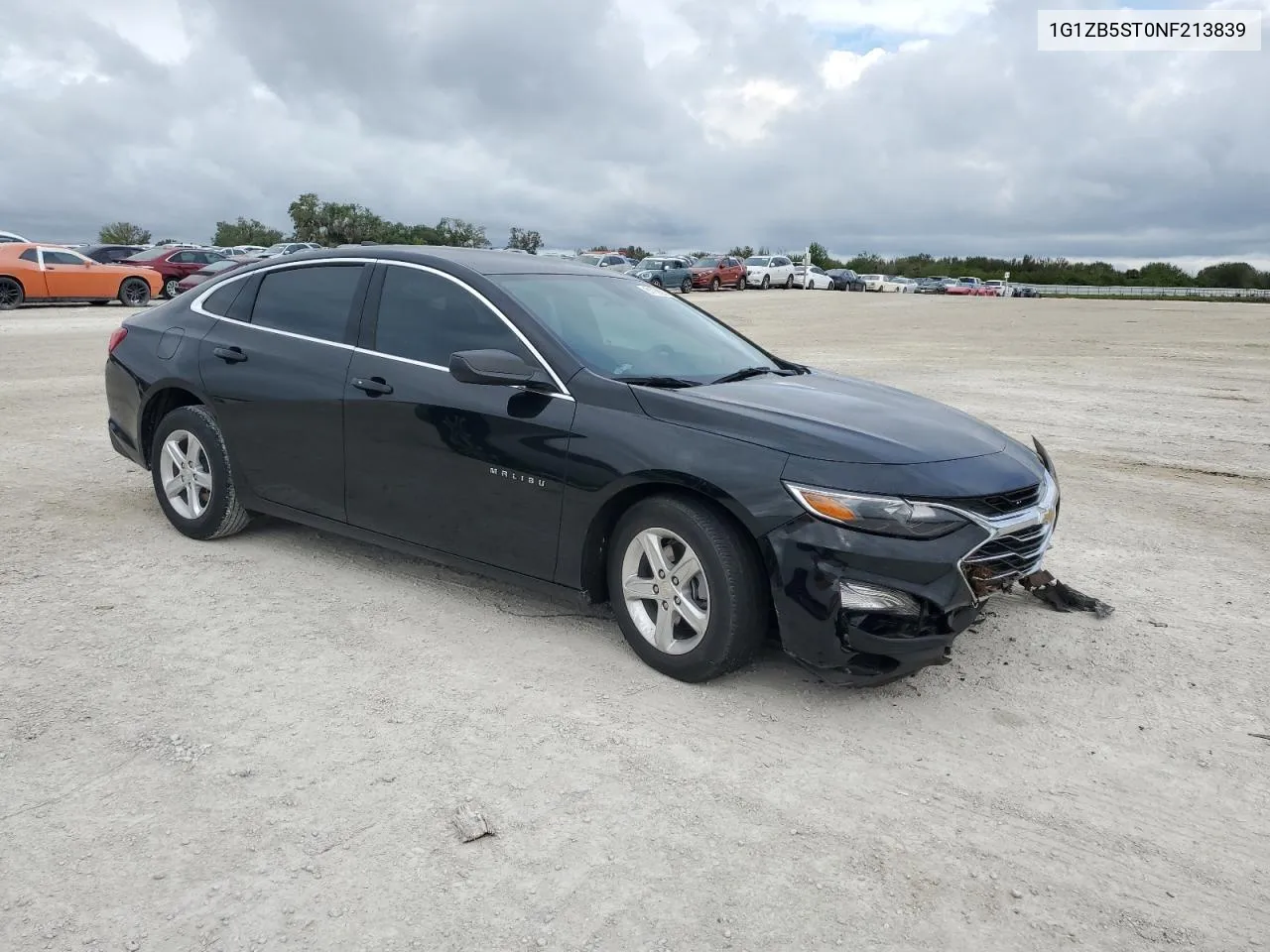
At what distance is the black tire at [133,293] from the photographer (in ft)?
85.9

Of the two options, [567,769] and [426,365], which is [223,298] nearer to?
[426,365]

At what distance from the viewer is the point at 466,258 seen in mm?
4957

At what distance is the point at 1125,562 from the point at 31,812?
5.15 m

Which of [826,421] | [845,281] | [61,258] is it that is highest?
[845,281]

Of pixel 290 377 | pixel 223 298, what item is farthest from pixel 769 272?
pixel 290 377

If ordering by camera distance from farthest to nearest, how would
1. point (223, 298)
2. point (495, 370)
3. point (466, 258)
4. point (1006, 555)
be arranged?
point (223, 298) → point (466, 258) → point (495, 370) → point (1006, 555)

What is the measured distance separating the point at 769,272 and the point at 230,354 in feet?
150

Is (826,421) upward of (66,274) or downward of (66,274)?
downward

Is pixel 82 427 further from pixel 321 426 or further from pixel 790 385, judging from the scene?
pixel 790 385

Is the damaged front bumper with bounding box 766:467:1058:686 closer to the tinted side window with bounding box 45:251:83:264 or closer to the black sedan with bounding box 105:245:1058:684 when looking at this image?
the black sedan with bounding box 105:245:1058:684

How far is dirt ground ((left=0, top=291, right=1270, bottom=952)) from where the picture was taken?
2.61 meters

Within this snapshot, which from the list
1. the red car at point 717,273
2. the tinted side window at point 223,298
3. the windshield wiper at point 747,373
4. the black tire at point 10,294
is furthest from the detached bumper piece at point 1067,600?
the red car at point 717,273

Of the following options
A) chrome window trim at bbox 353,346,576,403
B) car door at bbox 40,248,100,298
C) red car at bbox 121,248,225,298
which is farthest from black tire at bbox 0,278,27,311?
chrome window trim at bbox 353,346,576,403

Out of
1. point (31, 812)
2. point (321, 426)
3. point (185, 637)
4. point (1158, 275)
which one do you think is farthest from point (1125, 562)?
point (1158, 275)
